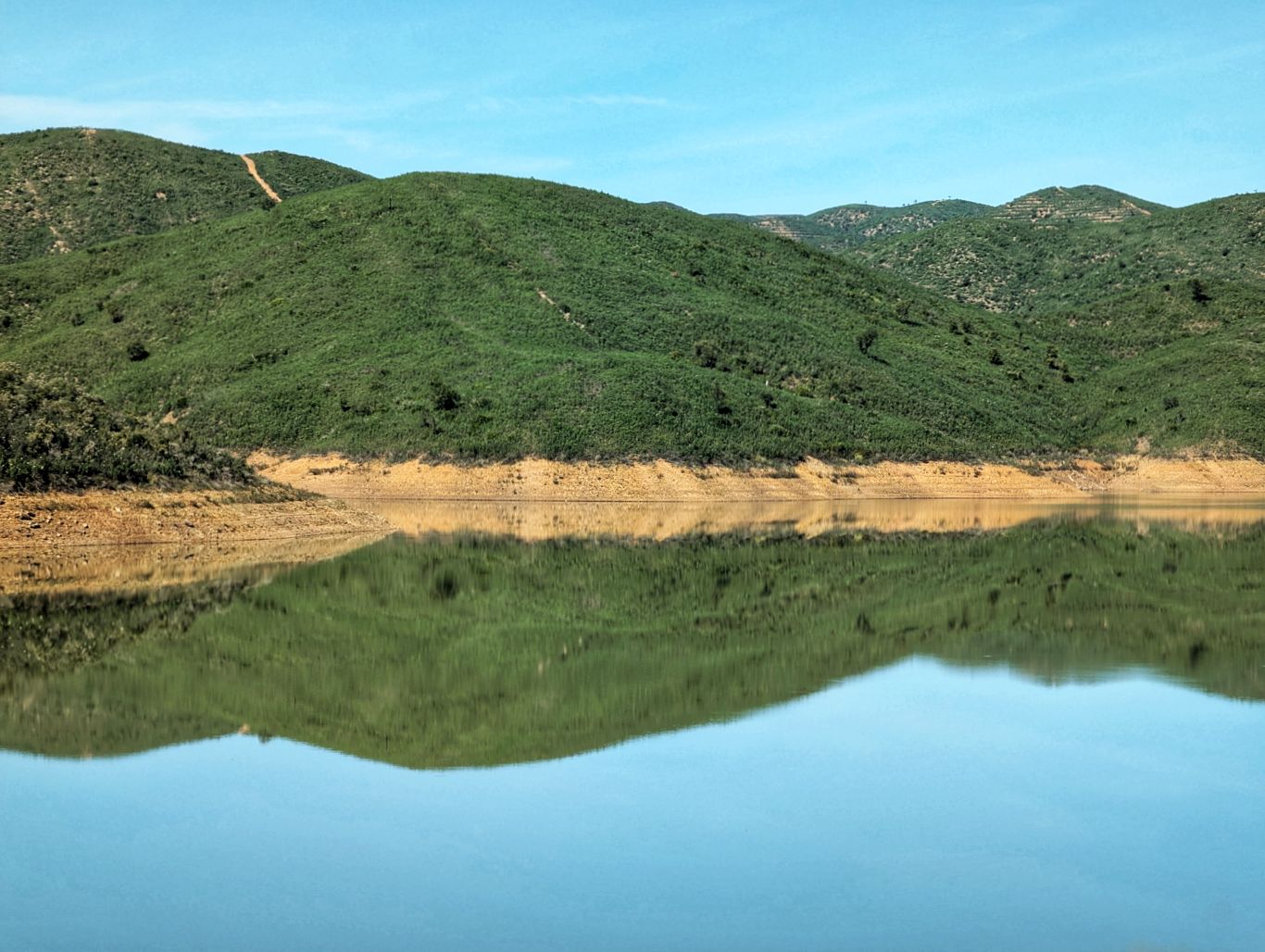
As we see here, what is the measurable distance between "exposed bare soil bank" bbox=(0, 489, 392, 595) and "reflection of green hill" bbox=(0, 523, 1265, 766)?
140 inches

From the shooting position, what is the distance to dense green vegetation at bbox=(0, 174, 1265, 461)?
97312mm

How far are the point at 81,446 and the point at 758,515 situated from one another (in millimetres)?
41010

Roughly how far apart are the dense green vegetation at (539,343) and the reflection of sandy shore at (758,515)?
9.00m

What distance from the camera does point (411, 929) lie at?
12383 millimetres

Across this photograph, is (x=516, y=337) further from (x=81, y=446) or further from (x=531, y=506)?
(x=81, y=446)

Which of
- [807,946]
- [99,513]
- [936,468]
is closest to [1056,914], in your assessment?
[807,946]

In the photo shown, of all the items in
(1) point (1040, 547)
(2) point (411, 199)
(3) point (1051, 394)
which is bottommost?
(1) point (1040, 547)

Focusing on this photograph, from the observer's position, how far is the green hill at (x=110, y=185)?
538 feet

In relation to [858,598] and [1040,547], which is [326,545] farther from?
[1040,547]

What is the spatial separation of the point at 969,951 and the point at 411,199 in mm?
133162

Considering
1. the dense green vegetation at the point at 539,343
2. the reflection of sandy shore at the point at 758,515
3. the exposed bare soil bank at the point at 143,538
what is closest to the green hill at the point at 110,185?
the dense green vegetation at the point at 539,343

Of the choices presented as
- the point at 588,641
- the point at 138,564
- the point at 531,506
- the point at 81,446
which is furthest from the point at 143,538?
the point at 531,506

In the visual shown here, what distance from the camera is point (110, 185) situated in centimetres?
17550

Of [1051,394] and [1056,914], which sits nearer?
[1056,914]
